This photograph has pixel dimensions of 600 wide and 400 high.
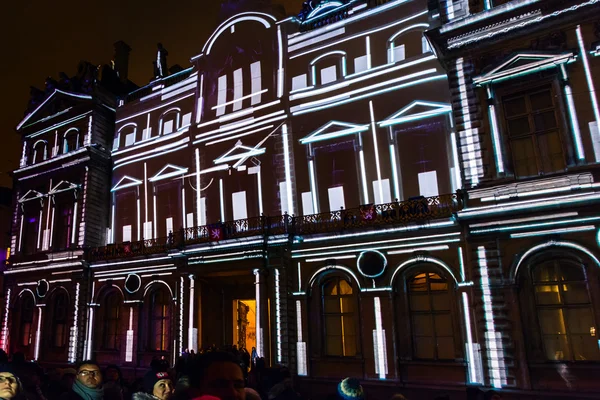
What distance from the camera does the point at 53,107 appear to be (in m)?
28.3

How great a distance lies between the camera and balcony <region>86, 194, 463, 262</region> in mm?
15852

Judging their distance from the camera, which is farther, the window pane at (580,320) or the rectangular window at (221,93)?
the rectangular window at (221,93)

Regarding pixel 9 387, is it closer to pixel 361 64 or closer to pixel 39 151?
pixel 361 64

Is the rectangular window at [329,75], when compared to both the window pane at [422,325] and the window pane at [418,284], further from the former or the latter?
the window pane at [422,325]

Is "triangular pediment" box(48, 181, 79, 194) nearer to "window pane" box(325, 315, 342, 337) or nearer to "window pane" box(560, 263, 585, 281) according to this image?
"window pane" box(325, 315, 342, 337)

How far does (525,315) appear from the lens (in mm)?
13242

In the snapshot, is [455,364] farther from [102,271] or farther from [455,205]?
[102,271]

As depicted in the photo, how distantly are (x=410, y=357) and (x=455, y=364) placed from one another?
1.56 meters

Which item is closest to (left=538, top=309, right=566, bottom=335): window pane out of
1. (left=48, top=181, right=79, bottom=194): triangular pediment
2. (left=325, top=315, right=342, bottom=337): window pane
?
(left=325, top=315, right=342, bottom=337): window pane

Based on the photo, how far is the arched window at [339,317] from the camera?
55.3 feet

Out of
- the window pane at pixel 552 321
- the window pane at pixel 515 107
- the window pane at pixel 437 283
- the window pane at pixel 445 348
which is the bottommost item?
the window pane at pixel 445 348

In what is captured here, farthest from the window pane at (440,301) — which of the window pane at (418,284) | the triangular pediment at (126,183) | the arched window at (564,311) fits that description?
the triangular pediment at (126,183)

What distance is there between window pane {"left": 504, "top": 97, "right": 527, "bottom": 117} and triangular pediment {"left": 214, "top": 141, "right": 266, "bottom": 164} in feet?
34.1

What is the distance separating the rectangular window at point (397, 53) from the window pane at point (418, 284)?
29.7 feet
